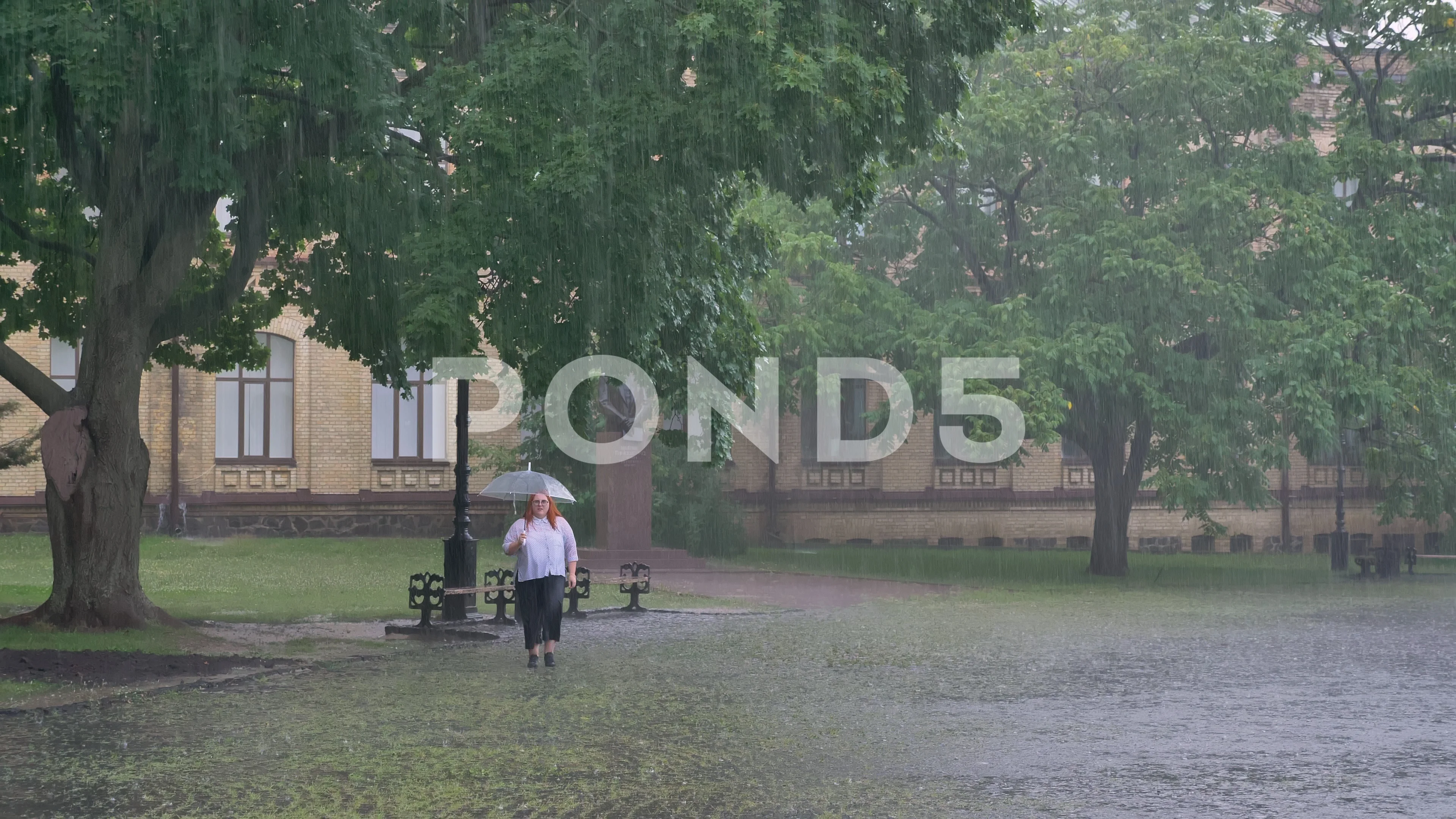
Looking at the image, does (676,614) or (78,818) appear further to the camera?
(676,614)

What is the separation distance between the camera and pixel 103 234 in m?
15.9

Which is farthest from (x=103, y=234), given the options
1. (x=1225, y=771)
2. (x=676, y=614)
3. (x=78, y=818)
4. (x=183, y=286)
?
(x=1225, y=771)

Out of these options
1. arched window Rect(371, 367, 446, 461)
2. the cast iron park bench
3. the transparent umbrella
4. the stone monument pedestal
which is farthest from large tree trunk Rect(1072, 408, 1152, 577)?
arched window Rect(371, 367, 446, 461)

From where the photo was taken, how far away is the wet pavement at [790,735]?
7.93 m

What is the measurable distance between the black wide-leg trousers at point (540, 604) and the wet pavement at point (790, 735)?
0.37 m

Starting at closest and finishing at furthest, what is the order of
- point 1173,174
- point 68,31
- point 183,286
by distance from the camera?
point 68,31 < point 183,286 < point 1173,174

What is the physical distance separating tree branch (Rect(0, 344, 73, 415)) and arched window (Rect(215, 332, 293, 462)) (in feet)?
60.9

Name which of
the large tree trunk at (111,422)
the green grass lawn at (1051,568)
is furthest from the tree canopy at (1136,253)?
the large tree trunk at (111,422)

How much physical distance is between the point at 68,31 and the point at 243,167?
312 cm

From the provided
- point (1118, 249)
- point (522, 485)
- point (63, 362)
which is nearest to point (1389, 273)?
point (1118, 249)

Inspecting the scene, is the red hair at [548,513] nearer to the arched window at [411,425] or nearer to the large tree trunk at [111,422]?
the large tree trunk at [111,422]

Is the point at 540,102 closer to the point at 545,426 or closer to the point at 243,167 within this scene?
the point at 243,167

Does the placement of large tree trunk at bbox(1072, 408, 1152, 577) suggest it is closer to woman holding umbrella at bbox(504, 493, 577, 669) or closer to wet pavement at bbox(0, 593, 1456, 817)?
wet pavement at bbox(0, 593, 1456, 817)

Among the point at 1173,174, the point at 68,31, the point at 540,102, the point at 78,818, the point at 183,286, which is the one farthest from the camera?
the point at 1173,174
